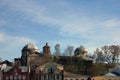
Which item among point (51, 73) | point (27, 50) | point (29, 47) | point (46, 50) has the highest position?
point (29, 47)

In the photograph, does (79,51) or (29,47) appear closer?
(29,47)

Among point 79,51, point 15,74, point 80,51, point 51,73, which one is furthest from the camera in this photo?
point 79,51

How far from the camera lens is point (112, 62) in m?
142

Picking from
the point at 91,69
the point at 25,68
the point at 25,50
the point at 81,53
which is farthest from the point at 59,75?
the point at 81,53

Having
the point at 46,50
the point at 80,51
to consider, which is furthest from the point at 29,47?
the point at 80,51

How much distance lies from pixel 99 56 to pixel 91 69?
19.8 m

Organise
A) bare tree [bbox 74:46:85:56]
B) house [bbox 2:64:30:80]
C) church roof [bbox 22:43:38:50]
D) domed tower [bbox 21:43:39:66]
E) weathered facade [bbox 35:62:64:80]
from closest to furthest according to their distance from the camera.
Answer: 1. house [bbox 2:64:30:80]
2. weathered facade [bbox 35:62:64:80]
3. domed tower [bbox 21:43:39:66]
4. church roof [bbox 22:43:38:50]
5. bare tree [bbox 74:46:85:56]

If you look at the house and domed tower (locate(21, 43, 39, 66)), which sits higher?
domed tower (locate(21, 43, 39, 66))

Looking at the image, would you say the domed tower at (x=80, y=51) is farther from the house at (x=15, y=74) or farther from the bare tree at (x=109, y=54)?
the house at (x=15, y=74)

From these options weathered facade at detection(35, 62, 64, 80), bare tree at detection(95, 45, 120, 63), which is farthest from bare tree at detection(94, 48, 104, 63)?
weathered facade at detection(35, 62, 64, 80)

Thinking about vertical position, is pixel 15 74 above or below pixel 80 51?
below

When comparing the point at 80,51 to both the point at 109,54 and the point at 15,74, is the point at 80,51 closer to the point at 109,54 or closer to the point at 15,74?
the point at 109,54

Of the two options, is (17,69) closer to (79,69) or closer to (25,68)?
(25,68)

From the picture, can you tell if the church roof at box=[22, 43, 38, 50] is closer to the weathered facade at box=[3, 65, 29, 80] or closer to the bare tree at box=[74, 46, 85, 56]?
→ the bare tree at box=[74, 46, 85, 56]
